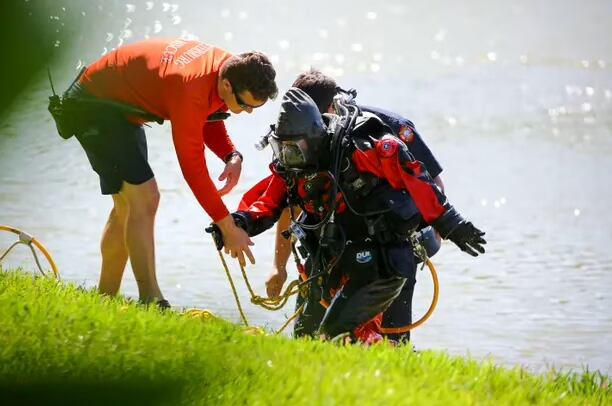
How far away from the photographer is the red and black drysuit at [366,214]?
4777 millimetres

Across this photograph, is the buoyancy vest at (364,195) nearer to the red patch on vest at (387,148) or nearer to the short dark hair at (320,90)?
the red patch on vest at (387,148)

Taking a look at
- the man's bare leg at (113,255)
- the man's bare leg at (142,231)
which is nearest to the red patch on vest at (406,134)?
the man's bare leg at (142,231)

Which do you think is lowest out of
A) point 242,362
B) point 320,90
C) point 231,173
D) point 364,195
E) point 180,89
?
point 242,362

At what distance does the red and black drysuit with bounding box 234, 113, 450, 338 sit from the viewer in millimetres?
4777

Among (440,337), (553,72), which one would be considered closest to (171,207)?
(440,337)

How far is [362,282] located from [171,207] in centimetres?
545

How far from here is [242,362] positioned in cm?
369

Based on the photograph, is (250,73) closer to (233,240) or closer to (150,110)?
(150,110)

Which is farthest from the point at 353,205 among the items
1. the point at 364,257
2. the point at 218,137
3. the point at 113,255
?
the point at 113,255

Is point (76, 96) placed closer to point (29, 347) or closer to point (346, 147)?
point (346, 147)

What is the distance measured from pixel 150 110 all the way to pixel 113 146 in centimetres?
26

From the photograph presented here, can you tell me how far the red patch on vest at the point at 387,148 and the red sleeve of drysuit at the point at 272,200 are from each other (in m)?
0.62

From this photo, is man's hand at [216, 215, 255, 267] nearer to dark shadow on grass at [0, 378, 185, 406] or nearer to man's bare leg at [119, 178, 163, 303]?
man's bare leg at [119, 178, 163, 303]

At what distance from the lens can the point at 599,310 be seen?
769cm
